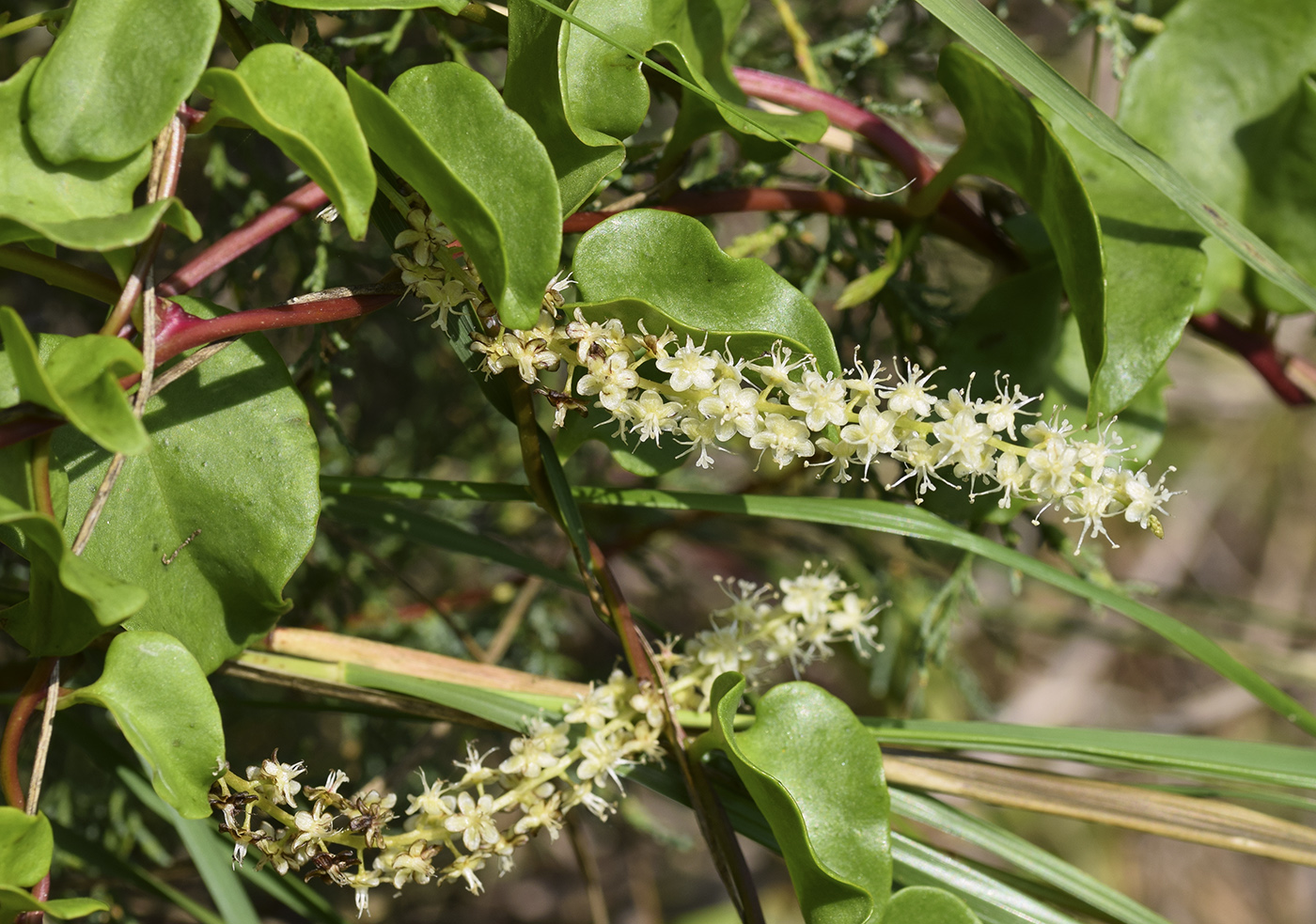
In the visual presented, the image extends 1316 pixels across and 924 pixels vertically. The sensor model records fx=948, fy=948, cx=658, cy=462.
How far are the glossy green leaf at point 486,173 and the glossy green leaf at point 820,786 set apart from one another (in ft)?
0.76

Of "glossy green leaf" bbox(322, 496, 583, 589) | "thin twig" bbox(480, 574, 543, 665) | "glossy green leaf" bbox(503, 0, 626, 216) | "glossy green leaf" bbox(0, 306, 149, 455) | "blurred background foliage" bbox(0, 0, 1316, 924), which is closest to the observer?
"glossy green leaf" bbox(0, 306, 149, 455)

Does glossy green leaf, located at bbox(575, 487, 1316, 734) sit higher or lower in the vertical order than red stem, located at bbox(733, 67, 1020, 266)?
lower

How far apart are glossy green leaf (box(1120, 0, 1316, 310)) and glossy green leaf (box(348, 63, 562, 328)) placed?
0.52 metres

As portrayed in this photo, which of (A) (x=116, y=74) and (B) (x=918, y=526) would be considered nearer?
(A) (x=116, y=74)

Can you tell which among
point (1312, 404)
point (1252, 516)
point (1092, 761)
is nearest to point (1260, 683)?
point (1092, 761)

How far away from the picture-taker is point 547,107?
46 cm

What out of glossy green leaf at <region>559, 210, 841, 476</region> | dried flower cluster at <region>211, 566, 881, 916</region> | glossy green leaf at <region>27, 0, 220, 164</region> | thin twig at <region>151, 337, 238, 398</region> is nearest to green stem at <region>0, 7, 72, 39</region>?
glossy green leaf at <region>27, 0, 220, 164</region>

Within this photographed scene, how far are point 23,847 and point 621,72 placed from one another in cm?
47

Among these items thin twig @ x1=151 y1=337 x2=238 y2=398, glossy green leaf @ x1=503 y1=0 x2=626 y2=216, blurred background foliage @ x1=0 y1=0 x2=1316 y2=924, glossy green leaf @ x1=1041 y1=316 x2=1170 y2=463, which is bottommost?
blurred background foliage @ x1=0 y1=0 x2=1316 y2=924

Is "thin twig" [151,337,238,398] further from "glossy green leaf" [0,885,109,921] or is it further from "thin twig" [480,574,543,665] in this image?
"thin twig" [480,574,543,665]

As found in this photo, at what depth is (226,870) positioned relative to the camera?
665 mm

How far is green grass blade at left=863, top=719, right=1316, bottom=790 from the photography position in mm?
589

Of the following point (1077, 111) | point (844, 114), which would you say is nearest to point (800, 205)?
point (844, 114)

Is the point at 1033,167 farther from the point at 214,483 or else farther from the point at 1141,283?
the point at 214,483
